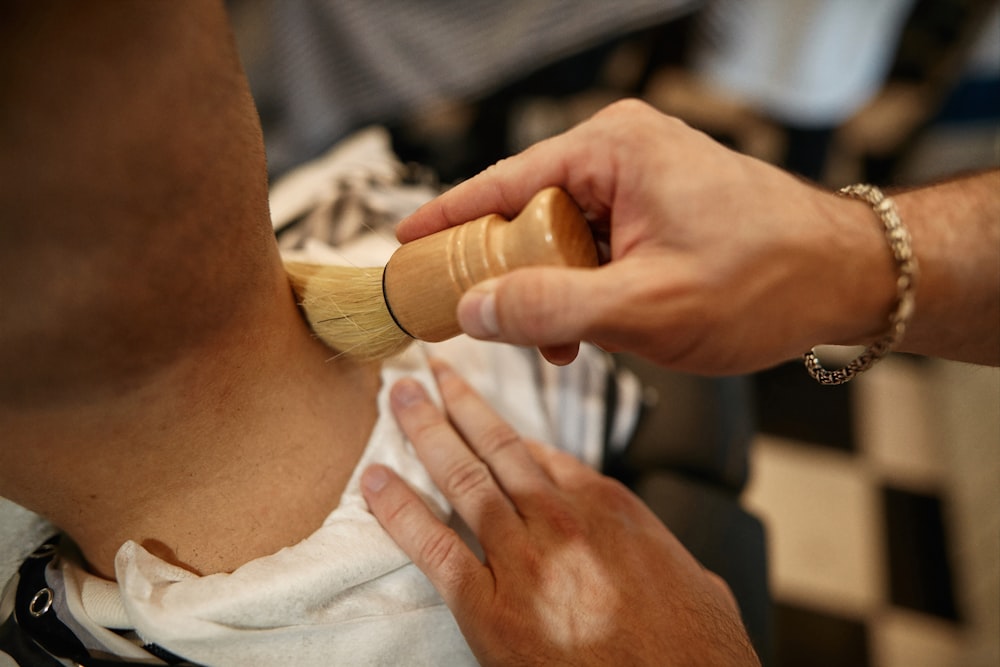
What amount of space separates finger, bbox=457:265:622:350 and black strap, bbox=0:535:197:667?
1.35ft

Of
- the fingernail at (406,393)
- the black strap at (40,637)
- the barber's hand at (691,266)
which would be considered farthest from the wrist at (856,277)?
the black strap at (40,637)

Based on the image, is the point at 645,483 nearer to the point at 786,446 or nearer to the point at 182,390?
the point at 182,390

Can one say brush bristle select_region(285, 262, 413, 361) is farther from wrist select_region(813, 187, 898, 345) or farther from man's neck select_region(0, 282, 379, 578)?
wrist select_region(813, 187, 898, 345)

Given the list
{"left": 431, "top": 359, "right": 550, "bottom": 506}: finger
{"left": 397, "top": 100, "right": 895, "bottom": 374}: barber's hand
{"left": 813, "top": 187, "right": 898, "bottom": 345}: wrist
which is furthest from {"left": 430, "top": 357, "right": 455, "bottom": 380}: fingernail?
{"left": 813, "top": 187, "right": 898, "bottom": 345}: wrist

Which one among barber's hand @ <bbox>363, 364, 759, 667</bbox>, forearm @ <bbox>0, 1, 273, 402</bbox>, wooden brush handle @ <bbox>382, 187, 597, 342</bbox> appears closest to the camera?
forearm @ <bbox>0, 1, 273, 402</bbox>

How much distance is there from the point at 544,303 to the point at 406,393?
29 cm

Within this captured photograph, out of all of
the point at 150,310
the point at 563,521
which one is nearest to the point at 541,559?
the point at 563,521

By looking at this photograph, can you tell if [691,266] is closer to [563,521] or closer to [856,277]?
A: [856,277]

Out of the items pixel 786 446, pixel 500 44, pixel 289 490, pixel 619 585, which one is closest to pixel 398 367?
pixel 289 490

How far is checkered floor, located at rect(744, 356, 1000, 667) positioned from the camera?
126cm

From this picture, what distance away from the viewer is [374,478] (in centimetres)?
61

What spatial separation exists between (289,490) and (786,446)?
133 cm

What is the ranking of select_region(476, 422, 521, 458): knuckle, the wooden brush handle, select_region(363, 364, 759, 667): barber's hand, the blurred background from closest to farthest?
1. the wooden brush handle
2. select_region(363, 364, 759, 667): barber's hand
3. select_region(476, 422, 521, 458): knuckle
4. the blurred background

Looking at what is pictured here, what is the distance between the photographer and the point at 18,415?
0.45m
